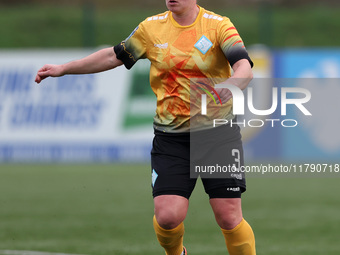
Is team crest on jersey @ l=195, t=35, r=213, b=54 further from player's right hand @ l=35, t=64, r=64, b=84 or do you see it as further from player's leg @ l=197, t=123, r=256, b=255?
player's right hand @ l=35, t=64, r=64, b=84

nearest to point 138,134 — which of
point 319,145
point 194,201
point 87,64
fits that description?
point 319,145

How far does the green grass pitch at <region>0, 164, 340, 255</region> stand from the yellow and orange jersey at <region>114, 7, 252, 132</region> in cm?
195

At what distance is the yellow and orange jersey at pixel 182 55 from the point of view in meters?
5.46

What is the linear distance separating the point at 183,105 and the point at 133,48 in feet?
1.87

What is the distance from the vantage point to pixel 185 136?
18.5 ft

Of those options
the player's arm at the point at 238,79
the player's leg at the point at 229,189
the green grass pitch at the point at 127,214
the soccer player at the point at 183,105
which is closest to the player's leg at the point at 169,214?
the soccer player at the point at 183,105

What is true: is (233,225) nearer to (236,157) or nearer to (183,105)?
(236,157)

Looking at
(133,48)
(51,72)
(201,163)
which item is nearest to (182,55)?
(133,48)

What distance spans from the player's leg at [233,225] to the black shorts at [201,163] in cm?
5

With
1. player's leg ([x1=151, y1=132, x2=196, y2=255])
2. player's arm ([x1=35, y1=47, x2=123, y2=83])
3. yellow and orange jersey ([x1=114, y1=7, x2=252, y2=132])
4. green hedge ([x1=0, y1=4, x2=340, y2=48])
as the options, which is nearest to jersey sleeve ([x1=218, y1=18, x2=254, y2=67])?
yellow and orange jersey ([x1=114, y1=7, x2=252, y2=132])

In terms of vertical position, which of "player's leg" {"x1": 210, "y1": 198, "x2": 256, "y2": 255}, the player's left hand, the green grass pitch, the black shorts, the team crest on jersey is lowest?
the green grass pitch

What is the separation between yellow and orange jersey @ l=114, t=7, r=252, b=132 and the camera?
546cm

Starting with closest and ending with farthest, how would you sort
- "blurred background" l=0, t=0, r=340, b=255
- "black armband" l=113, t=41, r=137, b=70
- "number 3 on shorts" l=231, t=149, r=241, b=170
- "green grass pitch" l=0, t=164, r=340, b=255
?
"number 3 on shorts" l=231, t=149, r=241, b=170, "black armband" l=113, t=41, r=137, b=70, "green grass pitch" l=0, t=164, r=340, b=255, "blurred background" l=0, t=0, r=340, b=255

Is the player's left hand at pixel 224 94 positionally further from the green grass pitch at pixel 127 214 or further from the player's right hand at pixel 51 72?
the green grass pitch at pixel 127 214
